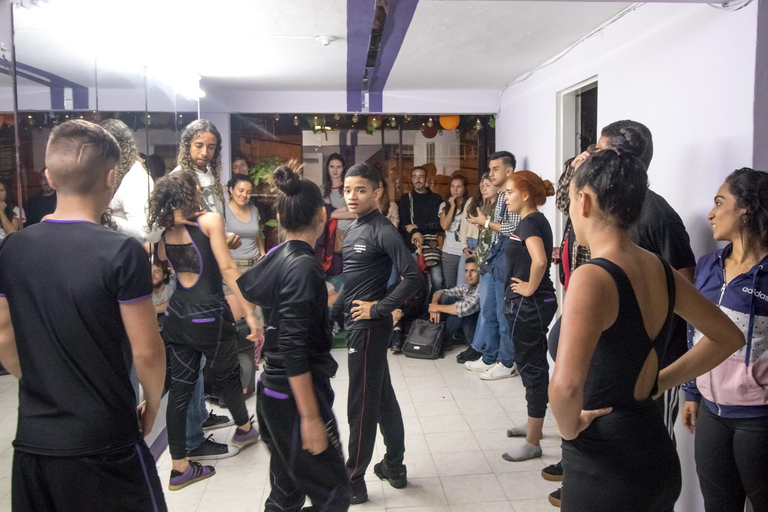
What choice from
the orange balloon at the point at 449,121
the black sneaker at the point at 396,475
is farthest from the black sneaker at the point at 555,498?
the orange balloon at the point at 449,121

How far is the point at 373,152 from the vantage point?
7582mm

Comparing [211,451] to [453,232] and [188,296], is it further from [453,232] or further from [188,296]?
[453,232]

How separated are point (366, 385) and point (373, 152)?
205 inches

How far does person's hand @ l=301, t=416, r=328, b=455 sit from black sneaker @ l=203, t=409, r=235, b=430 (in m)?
2.24

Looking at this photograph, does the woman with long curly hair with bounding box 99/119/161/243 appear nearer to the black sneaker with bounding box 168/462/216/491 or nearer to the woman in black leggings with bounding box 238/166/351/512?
the black sneaker with bounding box 168/462/216/491

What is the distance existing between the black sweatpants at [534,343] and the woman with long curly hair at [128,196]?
6.81 ft

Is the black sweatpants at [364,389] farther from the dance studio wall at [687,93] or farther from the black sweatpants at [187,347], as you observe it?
the dance studio wall at [687,93]

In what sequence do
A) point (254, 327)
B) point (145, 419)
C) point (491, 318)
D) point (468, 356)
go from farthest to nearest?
1. point (468, 356)
2. point (491, 318)
3. point (254, 327)
4. point (145, 419)

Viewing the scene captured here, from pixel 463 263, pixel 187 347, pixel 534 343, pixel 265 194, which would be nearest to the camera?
pixel 187 347

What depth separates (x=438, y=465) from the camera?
Result: 3.37 m

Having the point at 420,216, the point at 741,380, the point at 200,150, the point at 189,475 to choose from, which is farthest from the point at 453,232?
the point at 741,380

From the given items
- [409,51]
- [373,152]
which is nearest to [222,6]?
[409,51]

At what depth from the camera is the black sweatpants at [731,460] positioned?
1905 millimetres

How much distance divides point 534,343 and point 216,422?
218 centimetres
